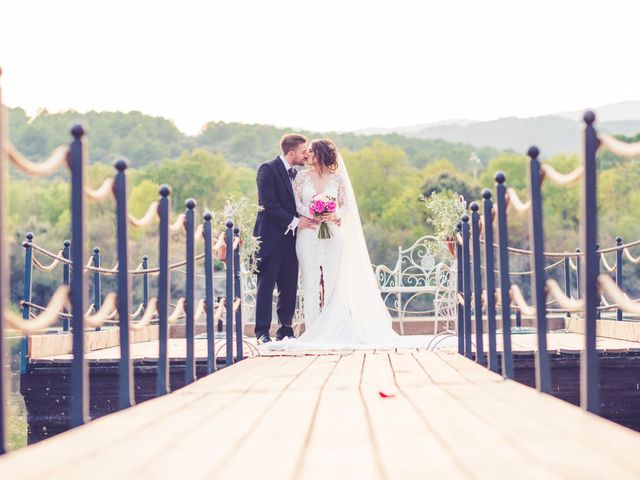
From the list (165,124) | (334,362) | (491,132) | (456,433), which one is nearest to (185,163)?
(165,124)

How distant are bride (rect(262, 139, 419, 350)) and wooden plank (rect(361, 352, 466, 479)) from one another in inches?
212

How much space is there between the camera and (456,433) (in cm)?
393

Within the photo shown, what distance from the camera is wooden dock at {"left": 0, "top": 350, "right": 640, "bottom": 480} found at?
3238mm

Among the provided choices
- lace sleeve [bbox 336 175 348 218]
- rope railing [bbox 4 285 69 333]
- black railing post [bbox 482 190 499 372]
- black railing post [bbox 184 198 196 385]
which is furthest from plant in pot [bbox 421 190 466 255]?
rope railing [bbox 4 285 69 333]

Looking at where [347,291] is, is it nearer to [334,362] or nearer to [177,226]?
→ [334,362]

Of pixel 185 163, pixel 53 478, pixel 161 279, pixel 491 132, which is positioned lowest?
pixel 53 478

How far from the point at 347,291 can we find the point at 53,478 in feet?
28.1

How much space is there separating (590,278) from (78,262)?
213 cm

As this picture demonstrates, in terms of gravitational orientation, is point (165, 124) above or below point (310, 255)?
above

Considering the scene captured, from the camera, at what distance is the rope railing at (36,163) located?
3842 mm

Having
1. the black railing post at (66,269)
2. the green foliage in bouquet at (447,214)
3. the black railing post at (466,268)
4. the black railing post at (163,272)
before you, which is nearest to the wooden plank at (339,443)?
the black railing post at (163,272)

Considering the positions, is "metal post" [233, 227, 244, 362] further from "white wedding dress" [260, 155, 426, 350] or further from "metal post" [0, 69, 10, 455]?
"metal post" [0, 69, 10, 455]

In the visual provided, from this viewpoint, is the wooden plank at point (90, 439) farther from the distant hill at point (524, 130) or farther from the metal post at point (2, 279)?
the distant hill at point (524, 130)

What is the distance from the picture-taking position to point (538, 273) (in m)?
5.43
